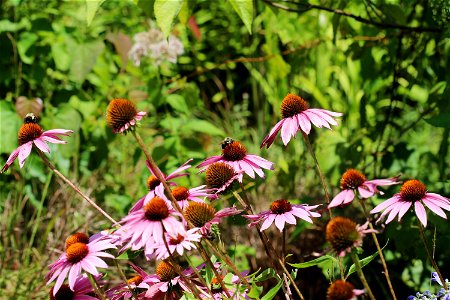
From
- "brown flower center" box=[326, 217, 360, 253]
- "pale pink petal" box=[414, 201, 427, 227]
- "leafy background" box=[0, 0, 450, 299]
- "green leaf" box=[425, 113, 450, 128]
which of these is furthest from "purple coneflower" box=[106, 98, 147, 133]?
"leafy background" box=[0, 0, 450, 299]

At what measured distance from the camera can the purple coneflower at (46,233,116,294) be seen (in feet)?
3.32

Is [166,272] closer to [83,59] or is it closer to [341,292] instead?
[341,292]

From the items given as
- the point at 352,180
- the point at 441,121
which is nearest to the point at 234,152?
the point at 352,180

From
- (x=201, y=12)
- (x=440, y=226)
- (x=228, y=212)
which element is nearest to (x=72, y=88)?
(x=440, y=226)

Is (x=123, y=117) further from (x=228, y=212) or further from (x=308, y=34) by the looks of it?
(x=308, y=34)

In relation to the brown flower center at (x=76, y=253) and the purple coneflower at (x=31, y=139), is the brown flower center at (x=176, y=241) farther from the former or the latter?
the purple coneflower at (x=31, y=139)

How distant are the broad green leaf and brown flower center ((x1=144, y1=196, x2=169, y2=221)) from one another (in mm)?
1675

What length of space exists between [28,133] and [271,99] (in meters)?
2.13

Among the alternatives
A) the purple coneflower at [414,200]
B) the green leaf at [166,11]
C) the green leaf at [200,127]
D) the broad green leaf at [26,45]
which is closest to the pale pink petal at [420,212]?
the purple coneflower at [414,200]

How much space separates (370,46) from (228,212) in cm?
124

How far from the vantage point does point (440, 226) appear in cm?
177

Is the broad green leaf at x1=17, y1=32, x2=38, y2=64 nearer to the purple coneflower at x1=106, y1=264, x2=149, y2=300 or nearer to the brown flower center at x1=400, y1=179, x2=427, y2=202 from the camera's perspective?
the purple coneflower at x1=106, y1=264, x2=149, y2=300

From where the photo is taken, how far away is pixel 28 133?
1179 mm

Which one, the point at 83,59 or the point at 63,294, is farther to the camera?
the point at 83,59
